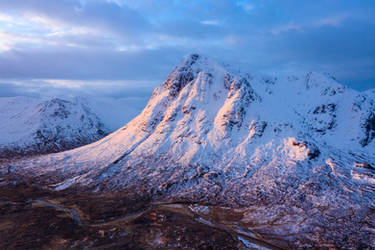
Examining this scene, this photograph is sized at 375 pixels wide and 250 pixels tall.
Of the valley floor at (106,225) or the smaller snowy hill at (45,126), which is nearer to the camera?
the valley floor at (106,225)

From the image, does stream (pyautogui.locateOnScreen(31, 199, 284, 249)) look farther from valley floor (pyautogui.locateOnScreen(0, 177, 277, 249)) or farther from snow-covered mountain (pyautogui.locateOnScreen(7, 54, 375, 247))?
snow-covered mountain (pyautogui.locateOnScreen(7, 54, 375, 247))

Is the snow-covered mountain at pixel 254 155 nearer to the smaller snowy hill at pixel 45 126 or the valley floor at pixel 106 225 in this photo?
the valley floor at pixel 106 225

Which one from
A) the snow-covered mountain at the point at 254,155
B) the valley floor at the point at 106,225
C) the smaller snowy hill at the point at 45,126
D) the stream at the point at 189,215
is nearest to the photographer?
the valley floor at the point at 106,225

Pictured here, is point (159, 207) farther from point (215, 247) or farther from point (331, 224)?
point (331, 224)

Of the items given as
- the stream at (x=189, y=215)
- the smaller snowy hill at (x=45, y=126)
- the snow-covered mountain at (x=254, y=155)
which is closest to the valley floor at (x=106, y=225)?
the stream at (x=189, y=215)

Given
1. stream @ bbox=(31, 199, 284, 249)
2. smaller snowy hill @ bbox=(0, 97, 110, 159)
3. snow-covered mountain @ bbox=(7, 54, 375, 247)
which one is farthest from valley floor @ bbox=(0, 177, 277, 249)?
smaller snowy hill @ bbox=(0, 97, 110, 159)

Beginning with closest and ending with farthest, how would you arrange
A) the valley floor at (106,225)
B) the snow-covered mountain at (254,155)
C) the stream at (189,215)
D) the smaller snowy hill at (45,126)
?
the valley floor at (106,225) < the stream at (189,215) < the snow-covered mountain at (254,155) < the smaller snowy hill at (45,126)

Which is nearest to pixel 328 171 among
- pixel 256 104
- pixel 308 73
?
pixel 256 104

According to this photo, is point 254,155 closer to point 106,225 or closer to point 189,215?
point 189,215
